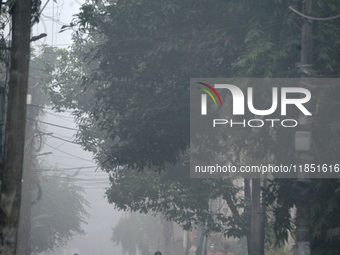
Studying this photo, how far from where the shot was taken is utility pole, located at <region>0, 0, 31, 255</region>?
24.8 ft

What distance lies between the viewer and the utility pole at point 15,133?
298 inches

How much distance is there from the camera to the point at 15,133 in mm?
7699

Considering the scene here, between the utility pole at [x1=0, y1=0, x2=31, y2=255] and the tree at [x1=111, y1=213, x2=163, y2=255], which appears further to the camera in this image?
the tree at [x1=111, y1=213, x2=163, y2=255]

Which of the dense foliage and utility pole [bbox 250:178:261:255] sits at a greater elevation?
the dense foliage

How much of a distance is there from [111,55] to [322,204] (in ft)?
25.8

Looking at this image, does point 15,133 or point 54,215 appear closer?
point 15,133

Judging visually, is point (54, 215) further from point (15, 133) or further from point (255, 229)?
point (15, 133)

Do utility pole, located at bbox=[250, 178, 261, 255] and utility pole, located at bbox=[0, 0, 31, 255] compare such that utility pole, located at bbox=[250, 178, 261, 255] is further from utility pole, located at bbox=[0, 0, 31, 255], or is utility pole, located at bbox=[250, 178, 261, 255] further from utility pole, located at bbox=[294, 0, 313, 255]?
utility pole, located at bbox=[0, 0, 31, 255]

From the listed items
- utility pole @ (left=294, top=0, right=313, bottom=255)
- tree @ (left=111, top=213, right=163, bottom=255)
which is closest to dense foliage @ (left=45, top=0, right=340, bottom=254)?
utility pole @ (left=294, top=0, right=313, bottom=255)

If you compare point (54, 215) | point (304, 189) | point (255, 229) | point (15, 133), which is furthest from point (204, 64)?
point (54, 215)

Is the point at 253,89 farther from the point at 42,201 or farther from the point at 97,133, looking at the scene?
the point at 42,201

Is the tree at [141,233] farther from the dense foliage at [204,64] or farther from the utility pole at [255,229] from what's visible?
the dense foliage at [204,64]

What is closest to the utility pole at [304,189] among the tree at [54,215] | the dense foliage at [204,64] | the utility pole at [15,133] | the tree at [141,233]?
the dense foliage at [204,64]

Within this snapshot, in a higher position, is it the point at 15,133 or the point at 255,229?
the point at 15,133
